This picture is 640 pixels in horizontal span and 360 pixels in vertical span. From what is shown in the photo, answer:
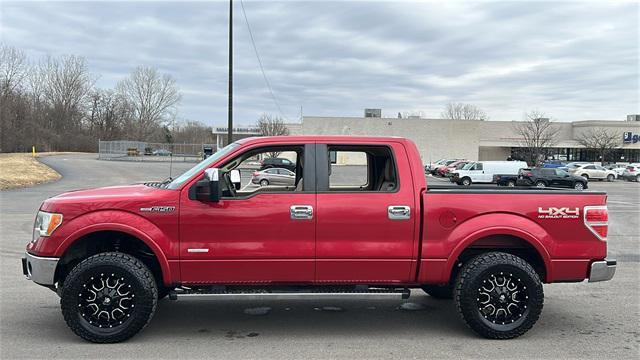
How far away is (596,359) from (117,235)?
4.56 metres

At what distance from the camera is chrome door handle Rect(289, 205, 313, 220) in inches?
186

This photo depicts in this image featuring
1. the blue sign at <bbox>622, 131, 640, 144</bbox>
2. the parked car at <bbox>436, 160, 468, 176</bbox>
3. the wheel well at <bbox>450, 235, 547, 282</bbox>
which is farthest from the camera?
the blue sign at <bbox>622, 131, 640, 144</bbox>

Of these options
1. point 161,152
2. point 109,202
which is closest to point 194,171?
point 109,202

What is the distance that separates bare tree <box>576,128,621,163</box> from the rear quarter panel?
67.9m

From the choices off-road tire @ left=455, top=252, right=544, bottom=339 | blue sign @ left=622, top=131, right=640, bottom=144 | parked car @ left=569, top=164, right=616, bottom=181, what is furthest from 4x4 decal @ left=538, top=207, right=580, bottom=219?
→ blue sign @ left=622, top=131, right=640, bottom=144

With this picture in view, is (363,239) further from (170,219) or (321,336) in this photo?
(170,219)

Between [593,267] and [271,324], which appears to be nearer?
[593,267]

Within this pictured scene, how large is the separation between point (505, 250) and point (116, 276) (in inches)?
153

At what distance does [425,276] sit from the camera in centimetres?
487

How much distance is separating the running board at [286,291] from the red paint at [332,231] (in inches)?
4.0

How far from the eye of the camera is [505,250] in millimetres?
5219

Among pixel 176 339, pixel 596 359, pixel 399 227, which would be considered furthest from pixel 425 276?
pixel 176 339

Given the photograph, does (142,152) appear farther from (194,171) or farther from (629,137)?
(629,137)

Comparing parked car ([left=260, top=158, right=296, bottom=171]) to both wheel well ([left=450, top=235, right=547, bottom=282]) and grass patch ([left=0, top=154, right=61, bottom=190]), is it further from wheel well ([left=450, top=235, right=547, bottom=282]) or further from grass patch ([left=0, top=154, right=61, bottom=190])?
grass patch ([left=0, top=154, right=61, bottom=190])
